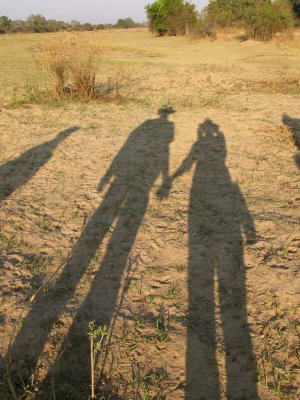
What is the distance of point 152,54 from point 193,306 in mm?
18008

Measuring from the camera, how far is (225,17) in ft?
82.7

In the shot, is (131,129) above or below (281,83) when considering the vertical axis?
below

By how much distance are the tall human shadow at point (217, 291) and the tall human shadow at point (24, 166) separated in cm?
229

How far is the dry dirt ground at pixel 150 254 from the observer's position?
2.51 metres

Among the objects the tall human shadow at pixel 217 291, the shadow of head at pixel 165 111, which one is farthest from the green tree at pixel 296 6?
the tall human shadow at pixel 217 291

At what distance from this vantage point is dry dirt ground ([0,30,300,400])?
251 centimetres

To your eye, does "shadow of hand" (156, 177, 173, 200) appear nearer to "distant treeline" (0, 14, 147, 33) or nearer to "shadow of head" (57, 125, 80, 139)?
"shadow of head" (57, 125, 80, 139)

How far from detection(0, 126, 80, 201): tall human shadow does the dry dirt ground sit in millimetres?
33

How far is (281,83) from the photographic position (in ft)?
35.9

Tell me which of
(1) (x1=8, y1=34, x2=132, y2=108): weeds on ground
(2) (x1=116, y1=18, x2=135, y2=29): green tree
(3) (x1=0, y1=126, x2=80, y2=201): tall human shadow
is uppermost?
(2) (x1=116, y1=18, x2=135, y2=29): green tree

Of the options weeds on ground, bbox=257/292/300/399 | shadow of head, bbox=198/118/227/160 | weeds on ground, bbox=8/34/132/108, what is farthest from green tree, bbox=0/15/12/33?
weeds on ground, bbox=257/292/300/399

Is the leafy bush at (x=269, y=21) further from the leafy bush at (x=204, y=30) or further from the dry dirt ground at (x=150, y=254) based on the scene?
the dry dirt ground at (x=150, y=254)

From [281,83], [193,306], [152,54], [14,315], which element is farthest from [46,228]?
[152,54]

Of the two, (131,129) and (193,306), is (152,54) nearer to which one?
(131,129)
